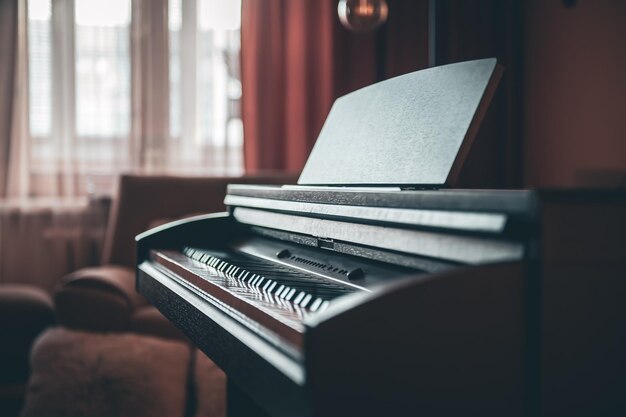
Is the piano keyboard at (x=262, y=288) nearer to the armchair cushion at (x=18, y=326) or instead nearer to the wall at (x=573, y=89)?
the armchair cushion at (x=18, y=326)

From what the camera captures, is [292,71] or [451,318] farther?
[292,71]

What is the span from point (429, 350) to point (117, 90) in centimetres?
316

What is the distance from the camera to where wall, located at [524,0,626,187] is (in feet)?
11.4

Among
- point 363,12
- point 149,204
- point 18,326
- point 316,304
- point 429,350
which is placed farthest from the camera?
point 149,204

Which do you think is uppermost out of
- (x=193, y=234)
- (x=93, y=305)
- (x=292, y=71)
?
(x=292, y=71)

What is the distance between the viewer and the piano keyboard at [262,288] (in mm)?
925

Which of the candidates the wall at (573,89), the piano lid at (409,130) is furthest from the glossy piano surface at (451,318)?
the wall at (573,89)

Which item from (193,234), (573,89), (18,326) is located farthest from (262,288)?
(573,89)

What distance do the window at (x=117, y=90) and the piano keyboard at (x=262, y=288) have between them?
2.20 m

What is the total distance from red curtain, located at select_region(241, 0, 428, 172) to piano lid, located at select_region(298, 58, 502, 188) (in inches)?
82.6

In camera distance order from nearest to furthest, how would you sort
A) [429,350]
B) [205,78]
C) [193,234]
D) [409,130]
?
[429,350], [409,130], [193,234], [205,78]

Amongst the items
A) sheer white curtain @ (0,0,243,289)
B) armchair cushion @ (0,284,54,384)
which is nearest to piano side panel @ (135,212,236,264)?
armchair cushion @ (0,284,54,384)

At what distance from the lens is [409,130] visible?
4.07 ft

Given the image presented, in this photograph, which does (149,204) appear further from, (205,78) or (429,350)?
(429,350)
